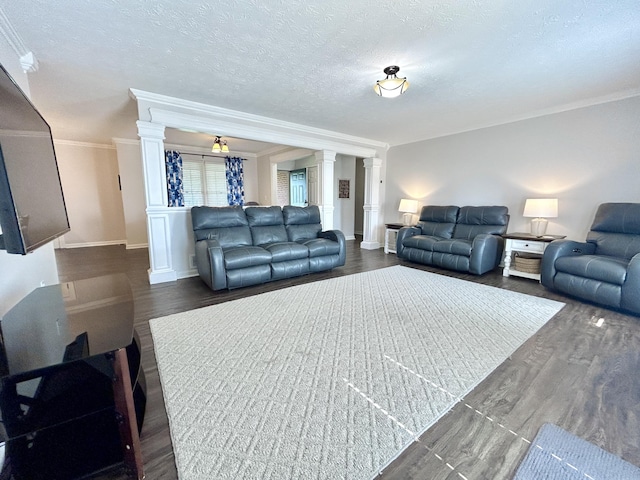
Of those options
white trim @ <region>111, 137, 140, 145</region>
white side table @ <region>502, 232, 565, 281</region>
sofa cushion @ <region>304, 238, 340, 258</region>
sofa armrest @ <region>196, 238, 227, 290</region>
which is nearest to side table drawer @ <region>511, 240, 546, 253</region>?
white side table @ <region>502, 232, 565, 281</region>

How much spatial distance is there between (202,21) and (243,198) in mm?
5976

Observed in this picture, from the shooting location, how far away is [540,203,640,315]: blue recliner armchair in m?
2.50

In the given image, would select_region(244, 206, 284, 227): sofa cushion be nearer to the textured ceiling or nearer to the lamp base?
the textured ceiling

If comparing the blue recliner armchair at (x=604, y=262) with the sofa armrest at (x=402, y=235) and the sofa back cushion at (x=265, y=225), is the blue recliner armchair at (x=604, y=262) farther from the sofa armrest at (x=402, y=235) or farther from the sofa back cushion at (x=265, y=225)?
the sofa back cushion at (x=265, y=225)

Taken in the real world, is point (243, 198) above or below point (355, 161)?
below

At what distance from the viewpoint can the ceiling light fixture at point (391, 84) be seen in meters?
2.53

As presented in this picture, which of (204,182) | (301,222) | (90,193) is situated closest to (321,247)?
(301,222)

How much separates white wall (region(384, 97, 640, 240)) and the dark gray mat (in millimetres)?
3561

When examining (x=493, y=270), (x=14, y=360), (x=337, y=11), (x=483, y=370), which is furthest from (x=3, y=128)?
(x=493, y=270)

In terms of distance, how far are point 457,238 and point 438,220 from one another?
0.50m

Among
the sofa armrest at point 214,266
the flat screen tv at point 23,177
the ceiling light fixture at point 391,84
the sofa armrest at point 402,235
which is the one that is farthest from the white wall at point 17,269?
the sofa armrest at point 402,235

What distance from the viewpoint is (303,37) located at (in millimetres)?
→ 2041

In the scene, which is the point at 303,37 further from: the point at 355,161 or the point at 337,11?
the point at 355,161

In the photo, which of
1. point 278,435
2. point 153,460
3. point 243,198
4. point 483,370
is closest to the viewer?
point 153,460
